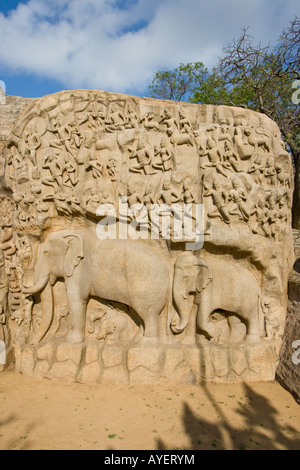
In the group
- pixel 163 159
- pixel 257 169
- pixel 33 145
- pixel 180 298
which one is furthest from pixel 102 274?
pixel 257 169

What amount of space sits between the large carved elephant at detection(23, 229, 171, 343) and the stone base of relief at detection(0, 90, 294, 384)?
2cm

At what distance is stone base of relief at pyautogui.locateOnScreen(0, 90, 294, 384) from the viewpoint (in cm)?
457

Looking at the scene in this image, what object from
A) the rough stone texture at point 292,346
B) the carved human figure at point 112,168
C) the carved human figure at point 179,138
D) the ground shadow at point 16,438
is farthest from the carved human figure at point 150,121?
the ground shadow at point 16,438

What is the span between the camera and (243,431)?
3.64 meters

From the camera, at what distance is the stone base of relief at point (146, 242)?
4.57 metres

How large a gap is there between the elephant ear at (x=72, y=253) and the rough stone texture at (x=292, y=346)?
10.2 ft

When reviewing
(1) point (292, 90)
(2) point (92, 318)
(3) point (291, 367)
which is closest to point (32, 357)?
(2) point (92, 318)

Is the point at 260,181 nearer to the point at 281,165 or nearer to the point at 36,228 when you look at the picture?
the point at 281,165

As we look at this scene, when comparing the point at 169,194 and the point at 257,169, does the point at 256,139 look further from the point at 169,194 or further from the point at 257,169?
the point at 169,194

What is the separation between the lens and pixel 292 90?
40.2ft

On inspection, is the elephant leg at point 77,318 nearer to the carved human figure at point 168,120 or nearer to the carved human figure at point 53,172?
the carved human figure at point 53,172

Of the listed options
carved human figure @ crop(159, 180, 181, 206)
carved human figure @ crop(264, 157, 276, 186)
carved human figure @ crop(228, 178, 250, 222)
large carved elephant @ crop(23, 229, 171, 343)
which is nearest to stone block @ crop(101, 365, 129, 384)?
large carved elephant @ crop(23, 229, 171, 343)

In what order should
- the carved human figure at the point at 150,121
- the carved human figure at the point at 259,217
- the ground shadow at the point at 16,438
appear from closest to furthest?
1. the ground shadow at the point at 16,438
2. the carved human figure at the point at 259,217
3. the carved human figure at the point at 150,121
